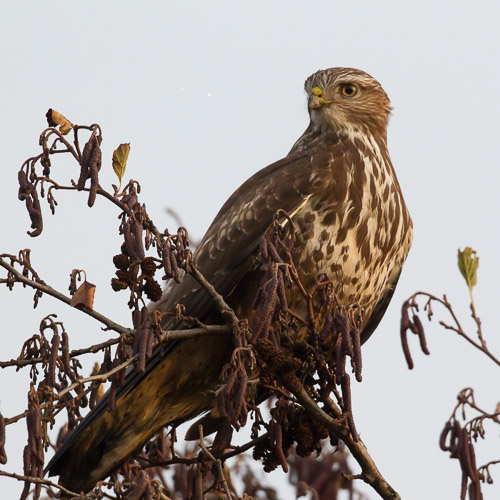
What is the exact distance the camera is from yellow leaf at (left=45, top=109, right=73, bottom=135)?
9.77 ft

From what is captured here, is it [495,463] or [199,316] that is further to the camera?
[199,316]

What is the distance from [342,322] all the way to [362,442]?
86 cm

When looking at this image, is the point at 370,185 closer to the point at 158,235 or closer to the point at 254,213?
the point at 254,213

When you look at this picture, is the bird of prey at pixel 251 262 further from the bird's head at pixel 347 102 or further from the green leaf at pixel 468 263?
the green leaf at pixel 468 263

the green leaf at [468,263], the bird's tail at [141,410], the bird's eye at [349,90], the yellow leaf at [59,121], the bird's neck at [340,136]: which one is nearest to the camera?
the yellow leaf at [59,121]

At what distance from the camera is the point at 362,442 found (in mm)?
3791

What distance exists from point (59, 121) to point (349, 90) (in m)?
3.23

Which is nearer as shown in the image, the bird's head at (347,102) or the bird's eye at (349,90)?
the bird's head at (347,102)

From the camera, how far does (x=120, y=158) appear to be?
10.2 feet

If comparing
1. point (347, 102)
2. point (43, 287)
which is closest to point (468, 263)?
point (43, 287)

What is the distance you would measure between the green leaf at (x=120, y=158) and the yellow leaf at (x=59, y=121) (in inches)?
7.7

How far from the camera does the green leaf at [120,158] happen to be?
122 inches

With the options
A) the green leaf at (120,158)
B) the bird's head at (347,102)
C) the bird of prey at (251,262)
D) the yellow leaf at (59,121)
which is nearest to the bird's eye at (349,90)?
the bird's head at (347,102)

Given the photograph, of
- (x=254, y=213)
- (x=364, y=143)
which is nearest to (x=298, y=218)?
(x=254, y=213)
